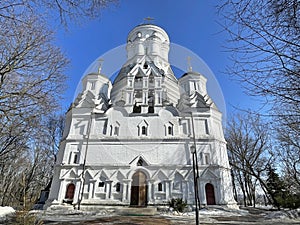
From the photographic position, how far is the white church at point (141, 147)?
19.3 meters

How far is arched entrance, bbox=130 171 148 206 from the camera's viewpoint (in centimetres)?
1908

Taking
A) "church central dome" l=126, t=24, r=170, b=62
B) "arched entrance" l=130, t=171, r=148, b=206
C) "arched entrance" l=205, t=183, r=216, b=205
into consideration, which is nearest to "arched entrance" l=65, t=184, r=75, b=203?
"arched entrance" l=130, t=171, r=148, b=206

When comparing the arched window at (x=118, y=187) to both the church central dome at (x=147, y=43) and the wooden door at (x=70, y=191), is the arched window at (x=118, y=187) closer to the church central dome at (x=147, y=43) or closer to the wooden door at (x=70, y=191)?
the wooden door at (x=70, y=191)

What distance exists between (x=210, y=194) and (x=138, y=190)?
726cm

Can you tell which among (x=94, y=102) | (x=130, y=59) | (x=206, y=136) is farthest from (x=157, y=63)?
(x=206, y=136)

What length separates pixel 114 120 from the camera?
2305 centimetres

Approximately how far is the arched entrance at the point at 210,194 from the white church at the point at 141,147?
0.30 ft

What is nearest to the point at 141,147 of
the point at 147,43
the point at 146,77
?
the point at 146,77

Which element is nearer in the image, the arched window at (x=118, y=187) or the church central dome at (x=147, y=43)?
the arched window at (x=118, y=187)

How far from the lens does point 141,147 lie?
2130cm

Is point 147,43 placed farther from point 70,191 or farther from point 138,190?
point 70,191

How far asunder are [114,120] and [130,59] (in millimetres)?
12747

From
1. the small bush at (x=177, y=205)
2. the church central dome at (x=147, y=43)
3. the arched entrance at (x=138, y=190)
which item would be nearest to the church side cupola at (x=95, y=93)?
the church central dome at (x=147, y=43)

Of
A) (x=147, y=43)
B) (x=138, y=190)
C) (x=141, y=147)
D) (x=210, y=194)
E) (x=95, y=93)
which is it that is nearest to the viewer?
(x=210, y=194)
